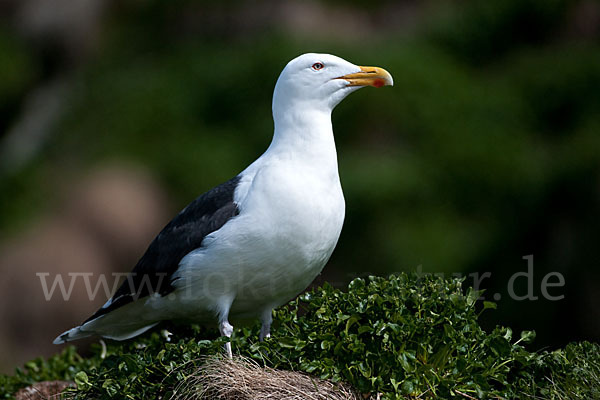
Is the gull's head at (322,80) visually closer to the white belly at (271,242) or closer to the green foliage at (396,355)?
the white belly at (271,242)

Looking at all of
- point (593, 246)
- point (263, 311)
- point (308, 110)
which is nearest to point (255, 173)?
point (308, 110)

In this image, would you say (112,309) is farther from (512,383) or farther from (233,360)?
(512,383)

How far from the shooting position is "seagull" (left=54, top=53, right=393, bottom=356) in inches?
219

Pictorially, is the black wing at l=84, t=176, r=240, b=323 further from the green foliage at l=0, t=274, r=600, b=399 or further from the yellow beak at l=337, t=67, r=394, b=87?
the yellow beak at l=337, t=67, r=394, b=87

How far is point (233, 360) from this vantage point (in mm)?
5125

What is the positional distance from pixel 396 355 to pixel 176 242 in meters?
1.87

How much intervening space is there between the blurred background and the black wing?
18.0ft

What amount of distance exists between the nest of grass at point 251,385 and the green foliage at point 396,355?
0.06 metres

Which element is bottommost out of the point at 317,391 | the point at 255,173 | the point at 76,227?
the point at 76,227

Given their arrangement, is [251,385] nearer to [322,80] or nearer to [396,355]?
[396,355]

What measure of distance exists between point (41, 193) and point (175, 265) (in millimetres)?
7311

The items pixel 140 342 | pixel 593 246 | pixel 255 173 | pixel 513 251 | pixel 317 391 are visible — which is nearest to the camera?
pixel 317 391

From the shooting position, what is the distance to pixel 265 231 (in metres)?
5.54

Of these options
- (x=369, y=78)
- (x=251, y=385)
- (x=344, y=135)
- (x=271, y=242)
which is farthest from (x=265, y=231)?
(x=344, y=135)
